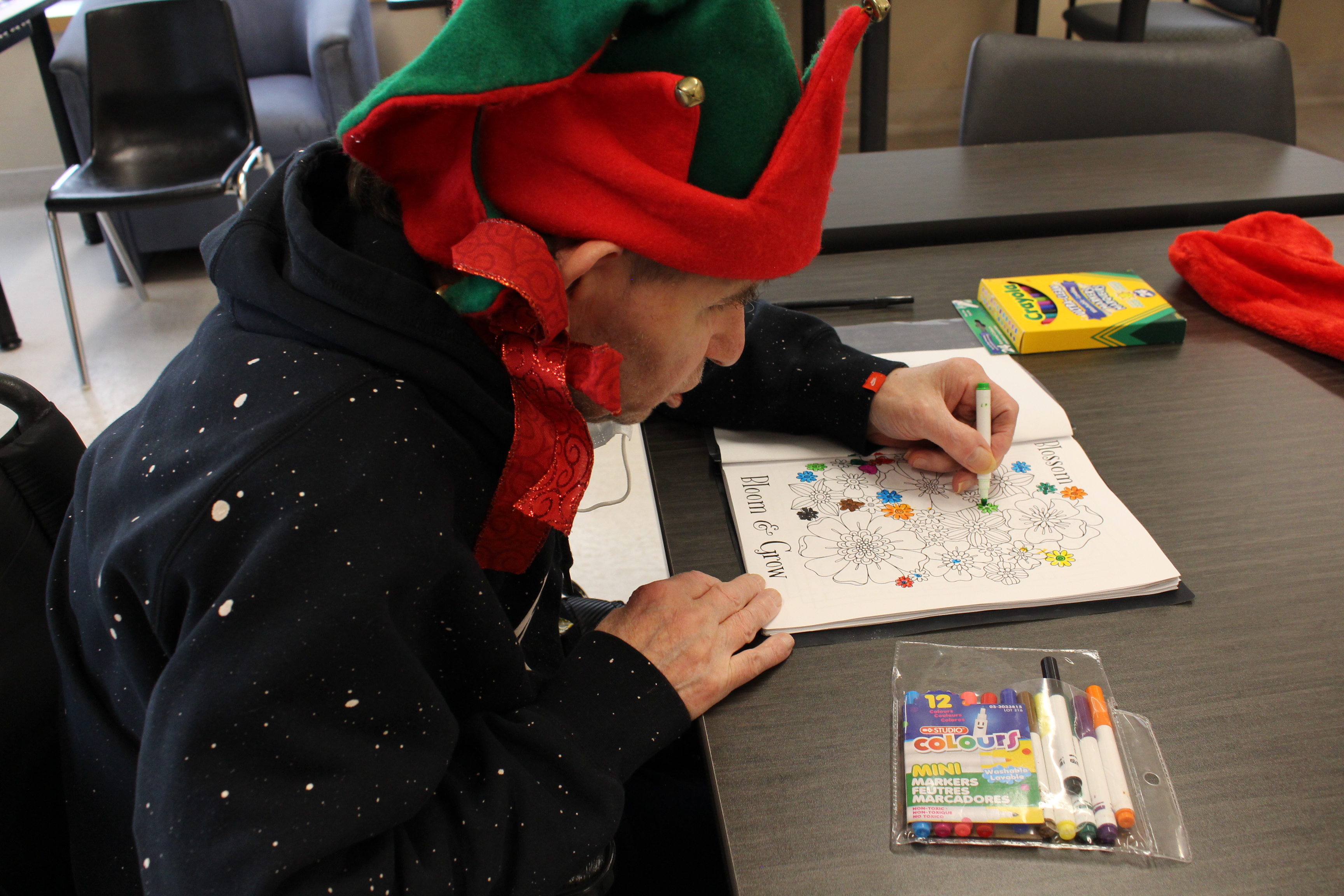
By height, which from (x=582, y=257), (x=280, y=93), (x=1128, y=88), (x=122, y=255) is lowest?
(x=122, y=255)

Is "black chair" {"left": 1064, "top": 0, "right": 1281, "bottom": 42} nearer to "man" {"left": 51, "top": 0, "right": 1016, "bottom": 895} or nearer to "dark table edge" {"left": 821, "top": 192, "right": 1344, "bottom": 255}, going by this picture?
"dark table edge" {"left": 821, "top": 192, "right": 1344, "bottom": 255}

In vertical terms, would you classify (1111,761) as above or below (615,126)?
below

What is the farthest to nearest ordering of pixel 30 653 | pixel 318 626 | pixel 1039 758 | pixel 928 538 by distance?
pixel 928 538 → pixel 30 653 → pixel 1039 758 → pixel 318 626

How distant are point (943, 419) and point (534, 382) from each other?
442 mm

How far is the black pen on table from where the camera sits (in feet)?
3.88

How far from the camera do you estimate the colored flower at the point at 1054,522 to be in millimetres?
789

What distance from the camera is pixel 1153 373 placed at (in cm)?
103

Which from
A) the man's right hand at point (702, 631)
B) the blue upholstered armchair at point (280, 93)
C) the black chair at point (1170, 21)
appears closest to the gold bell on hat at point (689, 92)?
the man's right hand at point (702, 631)

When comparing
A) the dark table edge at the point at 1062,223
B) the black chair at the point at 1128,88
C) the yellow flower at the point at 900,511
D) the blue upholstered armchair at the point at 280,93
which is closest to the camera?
the yellow flower at the point at 900,511

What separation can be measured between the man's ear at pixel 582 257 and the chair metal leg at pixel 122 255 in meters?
2.63

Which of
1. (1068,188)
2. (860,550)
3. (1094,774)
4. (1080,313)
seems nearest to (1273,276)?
(1080,313)

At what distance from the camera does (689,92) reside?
53cm

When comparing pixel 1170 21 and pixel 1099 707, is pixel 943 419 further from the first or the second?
pixel 1170 21

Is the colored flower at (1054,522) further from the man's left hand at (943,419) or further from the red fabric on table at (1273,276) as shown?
the red fabric on table at (1273,276)
